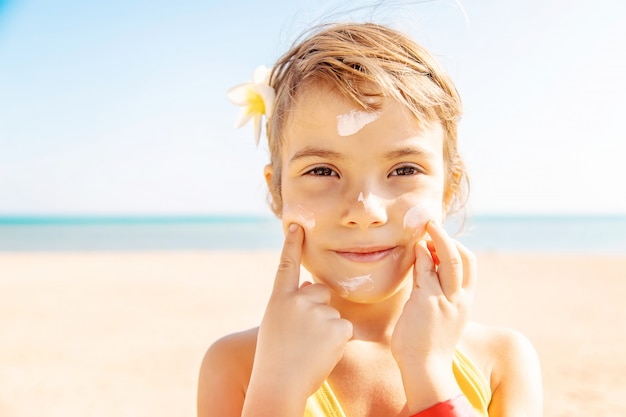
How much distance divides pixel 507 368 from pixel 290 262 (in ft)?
3.36

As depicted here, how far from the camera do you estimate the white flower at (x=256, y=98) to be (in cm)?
271

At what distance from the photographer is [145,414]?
18.4 ft

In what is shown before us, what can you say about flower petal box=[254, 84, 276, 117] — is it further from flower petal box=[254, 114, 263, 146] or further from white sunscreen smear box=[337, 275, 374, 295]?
white sunscreen smear box=[337, 275, 374, 295]

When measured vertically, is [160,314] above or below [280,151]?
above

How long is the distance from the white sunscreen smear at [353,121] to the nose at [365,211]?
238mm

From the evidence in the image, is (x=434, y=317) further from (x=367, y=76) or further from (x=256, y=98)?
(x=256, y=98)

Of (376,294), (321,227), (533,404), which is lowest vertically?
(533,404)

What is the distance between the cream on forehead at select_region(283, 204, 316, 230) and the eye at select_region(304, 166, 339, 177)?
0.14 metres

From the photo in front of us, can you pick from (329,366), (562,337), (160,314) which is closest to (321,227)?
(329,366)

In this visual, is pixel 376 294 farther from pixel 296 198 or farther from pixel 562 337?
pixel 562 337

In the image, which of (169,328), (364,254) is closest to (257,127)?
Result: (364,254)

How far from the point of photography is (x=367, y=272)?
86.6 inches

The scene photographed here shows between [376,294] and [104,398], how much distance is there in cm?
467

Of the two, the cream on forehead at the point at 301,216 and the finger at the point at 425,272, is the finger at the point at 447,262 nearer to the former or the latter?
the finger at the point at 425,272
